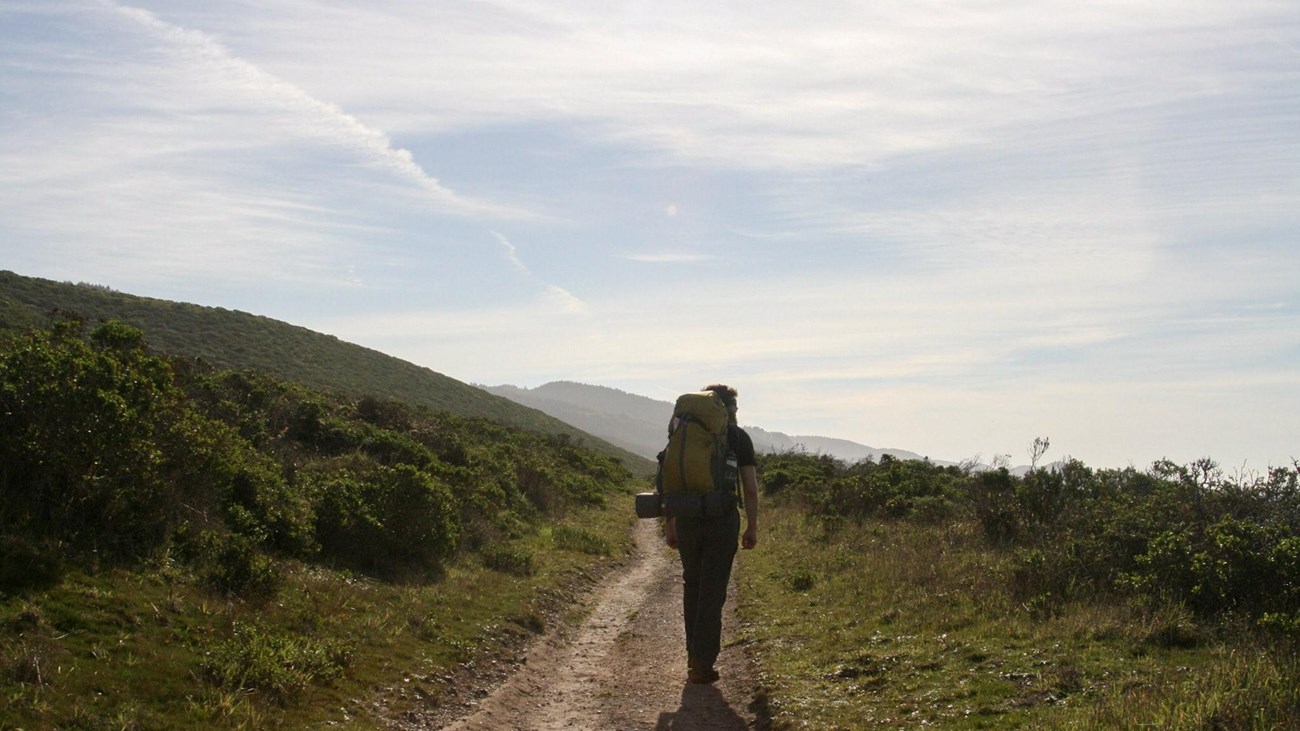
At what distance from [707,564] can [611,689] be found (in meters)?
1.78

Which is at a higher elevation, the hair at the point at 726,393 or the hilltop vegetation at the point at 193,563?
the hair at the point at 726,393

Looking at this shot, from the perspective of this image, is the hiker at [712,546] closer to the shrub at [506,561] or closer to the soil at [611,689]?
the soil at [611,689]

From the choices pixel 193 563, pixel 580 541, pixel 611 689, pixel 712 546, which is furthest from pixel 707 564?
pixel 580 541

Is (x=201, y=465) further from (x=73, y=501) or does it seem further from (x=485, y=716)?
(x=485, y=716)

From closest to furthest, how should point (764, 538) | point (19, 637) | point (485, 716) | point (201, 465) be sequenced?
point (19, 637) → point (485, 716) → point (201, 465) → point (764, 538)

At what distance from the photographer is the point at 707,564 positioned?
7.55 m

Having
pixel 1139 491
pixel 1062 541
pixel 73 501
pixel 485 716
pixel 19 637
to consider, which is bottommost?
pixel 485 716

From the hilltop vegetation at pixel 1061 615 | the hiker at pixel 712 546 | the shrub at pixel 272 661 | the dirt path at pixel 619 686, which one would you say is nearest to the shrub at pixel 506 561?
the dirt path at pixel 619 686

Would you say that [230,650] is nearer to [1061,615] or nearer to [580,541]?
[1061,615]

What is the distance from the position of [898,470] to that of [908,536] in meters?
7.55

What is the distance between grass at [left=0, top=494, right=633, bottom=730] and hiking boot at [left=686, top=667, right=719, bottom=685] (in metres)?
2.30

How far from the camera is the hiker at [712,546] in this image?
7.51 m

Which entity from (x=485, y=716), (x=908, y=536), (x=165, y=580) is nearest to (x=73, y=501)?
(x=165, y=580)

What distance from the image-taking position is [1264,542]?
824 centimetres
